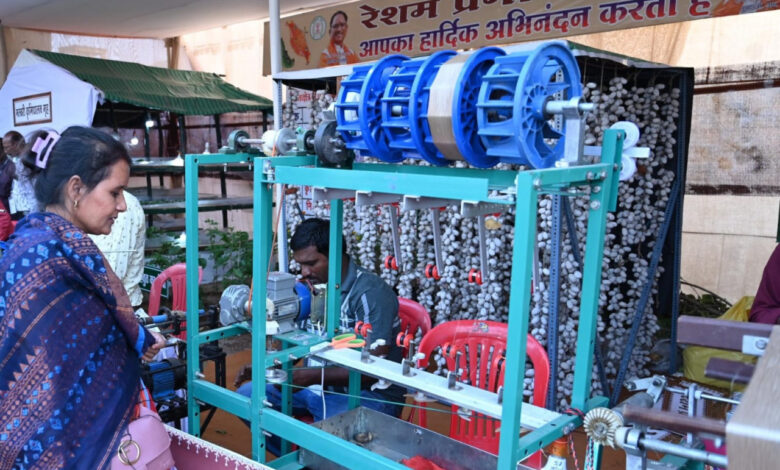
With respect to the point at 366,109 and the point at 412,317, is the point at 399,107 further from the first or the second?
the point at 412,317

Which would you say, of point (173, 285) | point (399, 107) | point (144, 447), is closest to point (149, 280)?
point (173, 285)

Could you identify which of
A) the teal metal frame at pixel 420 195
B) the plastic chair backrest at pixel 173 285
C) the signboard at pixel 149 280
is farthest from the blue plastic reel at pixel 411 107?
the signboard at pixel 149 280

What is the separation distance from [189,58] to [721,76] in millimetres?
9394

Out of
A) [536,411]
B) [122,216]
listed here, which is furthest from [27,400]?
[122,216]

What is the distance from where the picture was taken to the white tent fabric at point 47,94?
7375 mm

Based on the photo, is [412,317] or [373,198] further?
[412,317]

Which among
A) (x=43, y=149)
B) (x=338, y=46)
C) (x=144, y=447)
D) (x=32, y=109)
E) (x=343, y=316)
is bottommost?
(x=144, y=447)

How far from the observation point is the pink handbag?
1864mm

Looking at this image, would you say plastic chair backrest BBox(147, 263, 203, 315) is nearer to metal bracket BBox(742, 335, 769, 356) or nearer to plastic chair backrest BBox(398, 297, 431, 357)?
plastic chair backrest BBox(398, 297, 431, 357)

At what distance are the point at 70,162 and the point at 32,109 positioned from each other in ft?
24.8

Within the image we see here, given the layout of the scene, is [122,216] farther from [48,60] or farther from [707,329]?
[48,60]

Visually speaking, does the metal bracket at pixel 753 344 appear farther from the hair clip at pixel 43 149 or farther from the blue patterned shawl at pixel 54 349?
the hair clip at pixel 43 149

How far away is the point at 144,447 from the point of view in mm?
1923

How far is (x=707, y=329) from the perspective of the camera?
98 cm
